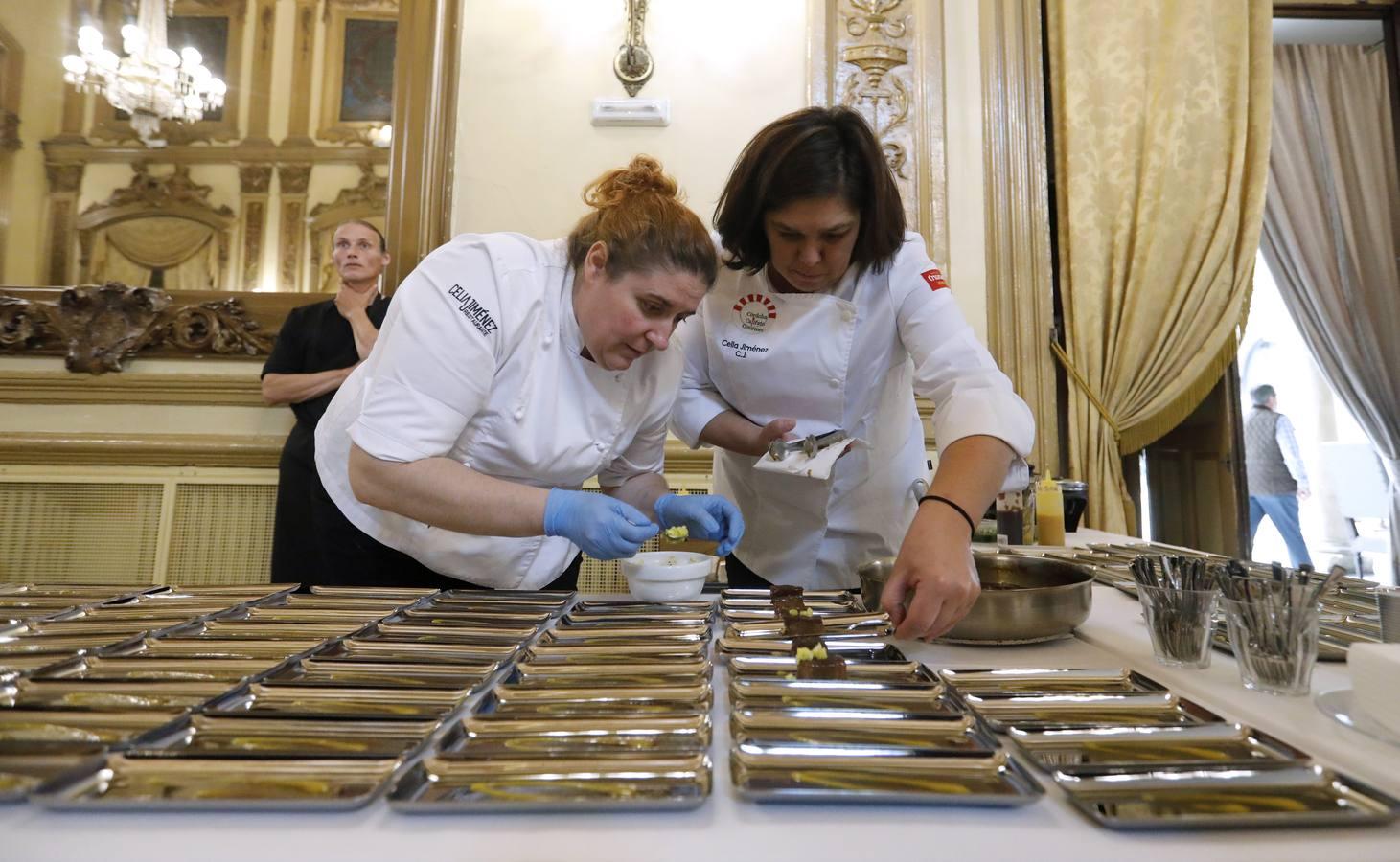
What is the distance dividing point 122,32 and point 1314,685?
3554mm

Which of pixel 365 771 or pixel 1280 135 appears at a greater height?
pixel 1280 135

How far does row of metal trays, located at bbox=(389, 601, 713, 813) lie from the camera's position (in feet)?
1.56

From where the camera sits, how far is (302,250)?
2.48 m

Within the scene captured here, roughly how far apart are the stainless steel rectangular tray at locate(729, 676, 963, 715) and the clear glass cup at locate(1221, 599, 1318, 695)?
34cm

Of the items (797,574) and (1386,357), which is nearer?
(797,574)

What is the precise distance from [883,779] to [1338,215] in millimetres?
4544

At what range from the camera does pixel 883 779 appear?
498 millimetres

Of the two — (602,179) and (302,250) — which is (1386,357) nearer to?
(602,179)

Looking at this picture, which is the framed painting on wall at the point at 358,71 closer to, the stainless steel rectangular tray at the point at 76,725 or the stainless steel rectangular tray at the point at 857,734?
the stainless steel rectangular tray at the point at 76,725

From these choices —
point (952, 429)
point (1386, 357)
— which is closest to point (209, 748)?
point (952, 429)

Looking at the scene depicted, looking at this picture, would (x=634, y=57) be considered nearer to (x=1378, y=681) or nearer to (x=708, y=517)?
(x=708, y=517)

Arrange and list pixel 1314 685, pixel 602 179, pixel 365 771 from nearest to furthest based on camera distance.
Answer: pixel 365 771, pixel 1314 685, pixel 602 179

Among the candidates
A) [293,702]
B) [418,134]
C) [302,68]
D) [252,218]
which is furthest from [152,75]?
[293,702]

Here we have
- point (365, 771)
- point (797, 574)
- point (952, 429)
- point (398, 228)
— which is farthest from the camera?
point (398, 228)
